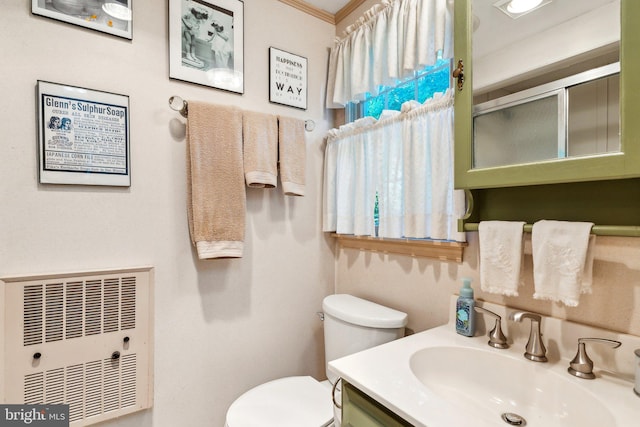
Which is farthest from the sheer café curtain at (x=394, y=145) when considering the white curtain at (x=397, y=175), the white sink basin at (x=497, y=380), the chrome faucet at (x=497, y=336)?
the white sink basin at (x=497, y=380)

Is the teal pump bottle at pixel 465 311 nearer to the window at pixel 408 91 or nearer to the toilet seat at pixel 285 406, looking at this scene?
the toilet seat at pixel 285 406

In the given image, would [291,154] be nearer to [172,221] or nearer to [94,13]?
[172,221]

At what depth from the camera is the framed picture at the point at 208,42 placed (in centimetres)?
129

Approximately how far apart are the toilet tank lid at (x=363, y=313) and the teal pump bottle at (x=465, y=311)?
239 mm

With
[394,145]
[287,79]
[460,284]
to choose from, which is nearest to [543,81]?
[394,145]

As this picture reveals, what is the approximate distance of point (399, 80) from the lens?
53.7 inches

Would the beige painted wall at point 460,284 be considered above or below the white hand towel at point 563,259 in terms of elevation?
below

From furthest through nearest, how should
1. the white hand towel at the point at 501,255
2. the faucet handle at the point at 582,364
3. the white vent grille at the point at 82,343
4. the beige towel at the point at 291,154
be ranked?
the beige towel at the point at 291,154 < the white vent grille at the point at 82,343 < the white hand towel at the point at 501,255 < the faucet handle at the point at 582,364

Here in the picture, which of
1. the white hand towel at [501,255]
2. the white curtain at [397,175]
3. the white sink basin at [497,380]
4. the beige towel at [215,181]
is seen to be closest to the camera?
the white sink basin at [497,380]

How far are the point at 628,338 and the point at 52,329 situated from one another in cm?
175

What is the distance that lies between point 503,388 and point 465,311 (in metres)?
0.24

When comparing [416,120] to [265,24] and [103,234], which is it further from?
[103,234]

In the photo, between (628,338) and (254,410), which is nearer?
(628,338)

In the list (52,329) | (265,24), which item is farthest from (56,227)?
(265,24)
